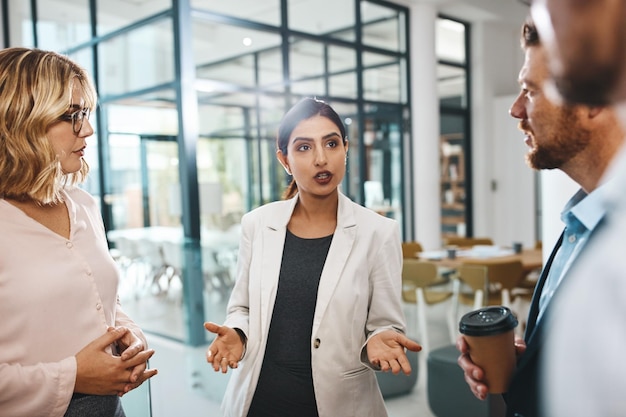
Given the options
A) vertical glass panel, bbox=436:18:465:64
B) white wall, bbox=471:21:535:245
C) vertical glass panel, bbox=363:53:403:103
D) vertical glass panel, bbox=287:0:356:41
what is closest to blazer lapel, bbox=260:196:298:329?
vertical glass panel, bbox=287:0:356:41

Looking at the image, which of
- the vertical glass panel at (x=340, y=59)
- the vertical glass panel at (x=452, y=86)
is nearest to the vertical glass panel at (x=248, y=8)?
the vertical glass panel at (x=340, y=59)

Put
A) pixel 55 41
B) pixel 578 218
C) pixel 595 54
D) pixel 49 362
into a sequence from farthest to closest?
pixel 55 41, pixel 49 362, pixel 578 218, pixel 595 54

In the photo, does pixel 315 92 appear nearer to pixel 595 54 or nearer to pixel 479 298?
pixel 479 298

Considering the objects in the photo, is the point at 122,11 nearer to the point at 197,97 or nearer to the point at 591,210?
the point at 197,97

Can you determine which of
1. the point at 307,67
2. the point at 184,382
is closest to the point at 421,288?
the point at 184,382

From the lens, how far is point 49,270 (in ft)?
4.12

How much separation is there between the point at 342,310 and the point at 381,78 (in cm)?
724

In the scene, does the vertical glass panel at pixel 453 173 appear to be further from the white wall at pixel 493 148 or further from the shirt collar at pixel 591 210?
the shirt collar at pixel 591 210

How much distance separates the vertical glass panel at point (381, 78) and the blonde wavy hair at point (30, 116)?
700 centimetres

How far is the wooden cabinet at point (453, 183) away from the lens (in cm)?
972

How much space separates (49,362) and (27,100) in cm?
62

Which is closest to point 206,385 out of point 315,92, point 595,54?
point 595,54

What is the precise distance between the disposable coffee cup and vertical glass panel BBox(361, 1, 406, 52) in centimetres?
742

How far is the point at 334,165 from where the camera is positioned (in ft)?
5.30
